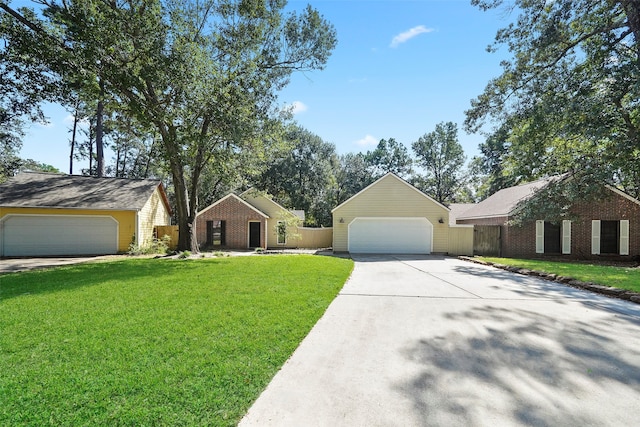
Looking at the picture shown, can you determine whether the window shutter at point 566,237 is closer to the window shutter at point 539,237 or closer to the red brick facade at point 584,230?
the red brick facade at point 584,230

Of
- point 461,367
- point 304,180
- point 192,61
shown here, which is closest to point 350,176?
point 304,180

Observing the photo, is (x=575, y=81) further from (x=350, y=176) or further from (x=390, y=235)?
(x=350, y=176)

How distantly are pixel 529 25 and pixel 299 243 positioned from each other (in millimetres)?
16768

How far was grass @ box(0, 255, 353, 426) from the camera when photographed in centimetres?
242

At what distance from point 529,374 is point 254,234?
19.4 meters

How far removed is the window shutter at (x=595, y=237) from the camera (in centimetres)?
1551

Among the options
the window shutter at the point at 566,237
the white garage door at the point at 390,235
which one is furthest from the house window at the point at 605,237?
the white garage door at the point at 390,235

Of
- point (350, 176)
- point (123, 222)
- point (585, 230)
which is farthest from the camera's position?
point (350, 176)

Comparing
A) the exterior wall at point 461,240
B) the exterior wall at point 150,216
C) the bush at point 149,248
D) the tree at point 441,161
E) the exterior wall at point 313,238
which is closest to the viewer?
the bush at point 149,248

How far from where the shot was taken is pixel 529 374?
3.13m

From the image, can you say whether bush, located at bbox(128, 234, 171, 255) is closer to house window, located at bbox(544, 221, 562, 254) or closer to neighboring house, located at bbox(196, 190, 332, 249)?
neighboring house, located at bbox(196, 190, 332, 249)

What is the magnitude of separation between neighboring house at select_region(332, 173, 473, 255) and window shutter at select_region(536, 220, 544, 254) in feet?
12.1

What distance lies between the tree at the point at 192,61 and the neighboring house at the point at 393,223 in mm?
6806

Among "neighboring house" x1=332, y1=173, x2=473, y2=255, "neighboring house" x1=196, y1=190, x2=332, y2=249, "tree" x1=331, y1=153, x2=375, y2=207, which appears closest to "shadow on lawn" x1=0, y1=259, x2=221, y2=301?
"neighboring house" x1=332, y1=173, x2=473, y2=255
